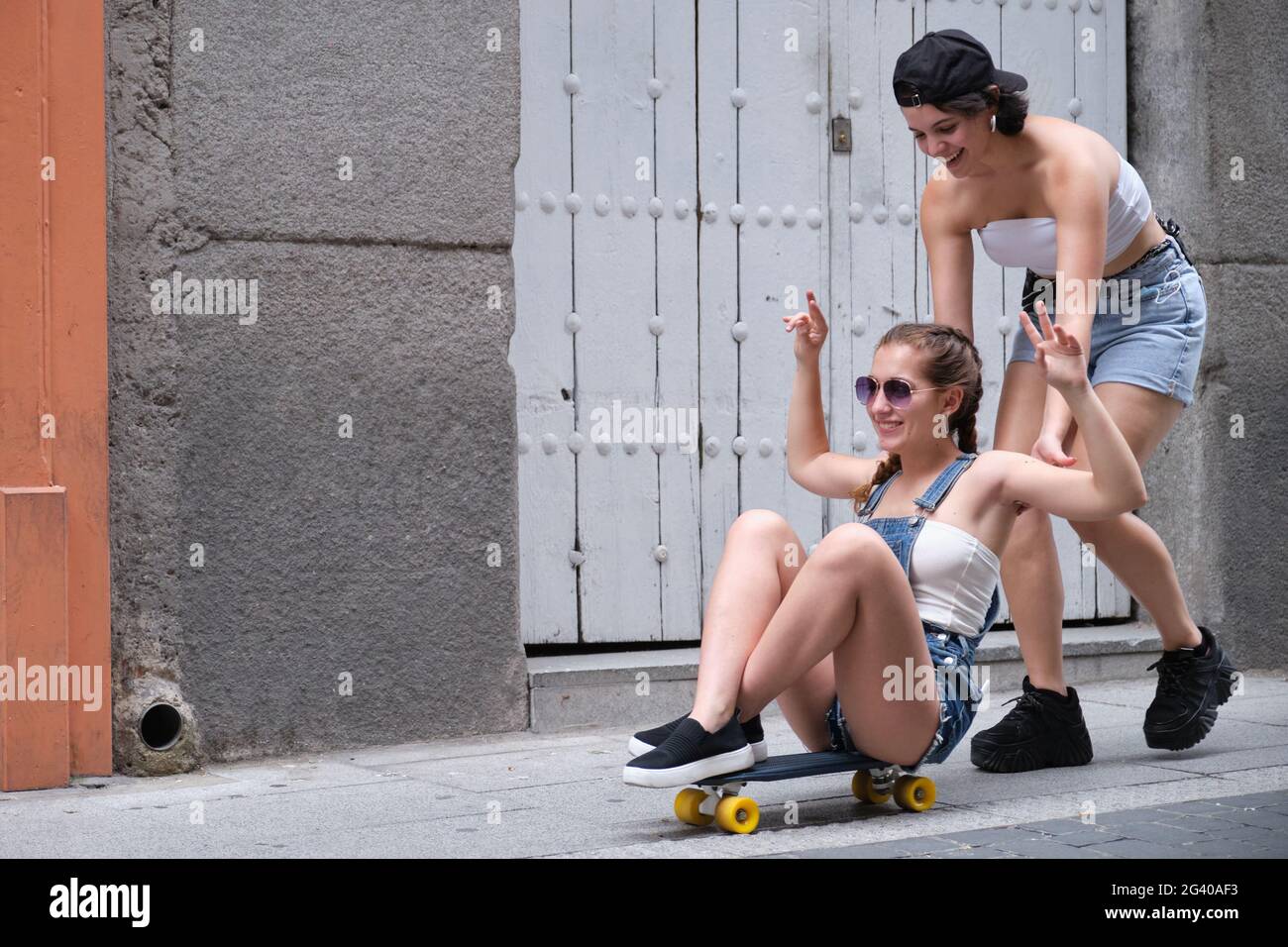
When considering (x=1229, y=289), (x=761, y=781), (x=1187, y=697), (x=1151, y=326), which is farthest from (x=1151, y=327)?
(x=1229, y=289)

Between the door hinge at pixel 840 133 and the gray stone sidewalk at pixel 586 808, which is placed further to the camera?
the door hinge at pixel 840 133

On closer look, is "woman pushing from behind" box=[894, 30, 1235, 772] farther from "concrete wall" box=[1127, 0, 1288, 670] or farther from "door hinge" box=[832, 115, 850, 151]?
"concrete wall" box=[1127, 0, 1288, 670]

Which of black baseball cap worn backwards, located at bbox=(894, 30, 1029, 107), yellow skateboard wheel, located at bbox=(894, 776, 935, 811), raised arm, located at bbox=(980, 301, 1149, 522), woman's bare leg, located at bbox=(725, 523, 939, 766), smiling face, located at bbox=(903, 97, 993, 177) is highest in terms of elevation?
black baseball cap worn backwards, located at bbox=(894, 30, 1029, 107)

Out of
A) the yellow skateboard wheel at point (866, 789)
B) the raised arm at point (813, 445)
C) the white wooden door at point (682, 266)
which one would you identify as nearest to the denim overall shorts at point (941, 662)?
the yellow skateboard wheel at point (866, 789)

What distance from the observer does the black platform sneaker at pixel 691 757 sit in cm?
317

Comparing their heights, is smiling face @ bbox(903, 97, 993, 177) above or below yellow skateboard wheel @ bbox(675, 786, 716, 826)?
above

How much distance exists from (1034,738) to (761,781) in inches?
36.4

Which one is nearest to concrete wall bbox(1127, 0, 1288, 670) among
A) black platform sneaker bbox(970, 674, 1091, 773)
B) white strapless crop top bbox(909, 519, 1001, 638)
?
black platform sneaker bbox(970, 674, 1091, 773)

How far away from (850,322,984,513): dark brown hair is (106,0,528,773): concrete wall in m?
1.41

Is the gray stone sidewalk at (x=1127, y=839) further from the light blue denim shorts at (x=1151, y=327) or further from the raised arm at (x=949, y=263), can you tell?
the raised arm at (x=949, y=263)

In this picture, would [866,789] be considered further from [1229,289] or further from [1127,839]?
[1229,289]

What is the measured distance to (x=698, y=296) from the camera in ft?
17.1

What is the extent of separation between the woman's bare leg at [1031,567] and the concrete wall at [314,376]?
1.43 metres

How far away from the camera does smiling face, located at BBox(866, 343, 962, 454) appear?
3.57m
